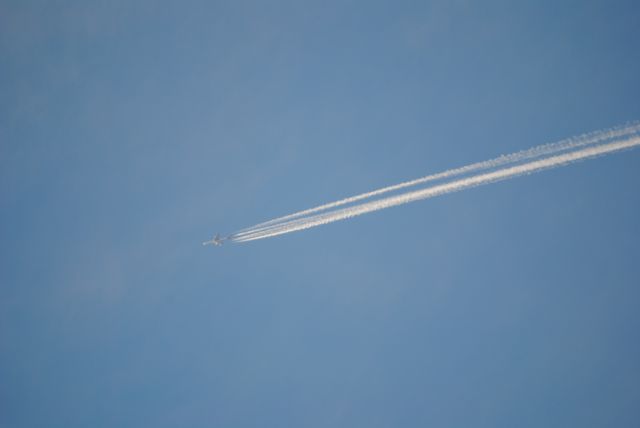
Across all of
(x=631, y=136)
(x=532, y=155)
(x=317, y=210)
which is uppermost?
(x=317, y=210)

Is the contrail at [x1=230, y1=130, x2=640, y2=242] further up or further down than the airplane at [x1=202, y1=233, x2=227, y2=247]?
further down

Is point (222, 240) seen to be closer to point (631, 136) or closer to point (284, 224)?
point (284, 224)

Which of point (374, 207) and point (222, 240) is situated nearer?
point (374, 207)

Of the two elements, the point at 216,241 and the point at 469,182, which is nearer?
the point at 469,182

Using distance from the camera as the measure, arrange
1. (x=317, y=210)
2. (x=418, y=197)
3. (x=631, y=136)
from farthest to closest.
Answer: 1. (x=317, y=210)
2. (x=418, y=197)
3. (x=631, y=136)

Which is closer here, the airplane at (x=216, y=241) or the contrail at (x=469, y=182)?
the contrail at (x=469, y=182)

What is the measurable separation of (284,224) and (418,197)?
20.0 ft

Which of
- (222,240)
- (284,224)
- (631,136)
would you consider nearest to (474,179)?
(631,136)

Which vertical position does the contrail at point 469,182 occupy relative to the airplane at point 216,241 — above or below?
below

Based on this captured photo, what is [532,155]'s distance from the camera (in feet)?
45.5

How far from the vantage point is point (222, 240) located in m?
19.5

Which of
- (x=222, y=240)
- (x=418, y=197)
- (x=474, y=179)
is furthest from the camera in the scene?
(x=222, y=240)

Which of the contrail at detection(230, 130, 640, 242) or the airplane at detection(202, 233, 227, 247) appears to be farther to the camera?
the airplane at detection(202, 233, 227, 247)

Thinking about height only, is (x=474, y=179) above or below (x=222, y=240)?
below
